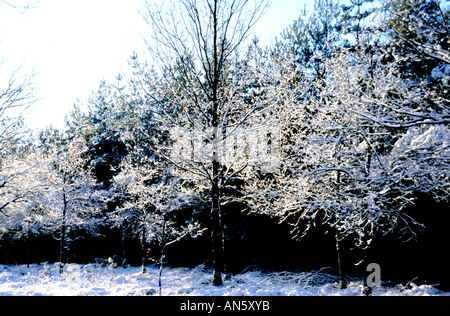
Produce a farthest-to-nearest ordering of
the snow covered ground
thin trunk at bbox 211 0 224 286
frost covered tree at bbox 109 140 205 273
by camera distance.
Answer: frost covered tree at bbox 109 140 205 273, thin trunk at bbox 211 0 224 286, the snow covered ground

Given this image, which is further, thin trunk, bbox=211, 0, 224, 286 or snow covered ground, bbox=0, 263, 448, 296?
thin trunk, bbox=211, 0, 224, 286

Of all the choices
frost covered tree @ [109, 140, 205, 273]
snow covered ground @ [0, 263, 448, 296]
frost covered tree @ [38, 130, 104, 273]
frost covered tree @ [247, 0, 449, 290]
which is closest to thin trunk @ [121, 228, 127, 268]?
frost covered tree @ [109, 140, 205, 273]

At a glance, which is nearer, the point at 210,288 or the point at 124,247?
the point at 210,288

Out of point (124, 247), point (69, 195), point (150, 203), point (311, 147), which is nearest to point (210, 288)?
point (311, 147)

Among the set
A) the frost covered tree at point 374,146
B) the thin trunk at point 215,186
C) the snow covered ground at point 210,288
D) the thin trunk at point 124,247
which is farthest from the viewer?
the thin trunk at point 124,247

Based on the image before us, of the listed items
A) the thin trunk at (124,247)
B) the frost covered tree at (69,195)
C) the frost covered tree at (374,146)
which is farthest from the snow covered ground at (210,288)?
the thin trunk at (124,247)

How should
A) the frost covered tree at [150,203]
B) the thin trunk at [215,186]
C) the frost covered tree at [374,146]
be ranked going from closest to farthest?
the frost covered tree at [374,146], the thin trunk at [215,186], the frost covered tree at [150,203]

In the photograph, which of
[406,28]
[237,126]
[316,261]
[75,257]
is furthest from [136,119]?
[406,28]

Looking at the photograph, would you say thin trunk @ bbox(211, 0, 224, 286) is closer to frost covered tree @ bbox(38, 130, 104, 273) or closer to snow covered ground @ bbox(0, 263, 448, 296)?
snow covered ground @ bbox(0, 263, 448, 296)

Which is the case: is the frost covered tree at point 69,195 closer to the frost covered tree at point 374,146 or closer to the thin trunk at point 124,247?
the thin trunk at point 124,247

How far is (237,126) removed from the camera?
29.4 feet

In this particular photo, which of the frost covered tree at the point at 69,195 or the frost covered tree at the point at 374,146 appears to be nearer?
the frost covered tree at the point at 374,146

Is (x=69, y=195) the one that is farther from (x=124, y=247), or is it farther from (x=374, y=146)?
(x=374, y=146)
